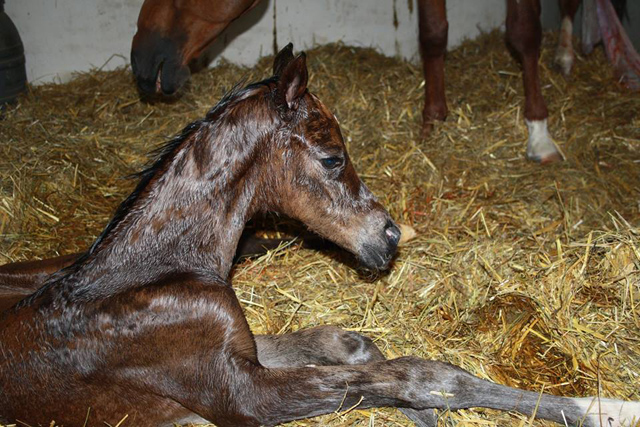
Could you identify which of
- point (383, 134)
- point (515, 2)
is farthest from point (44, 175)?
point (515, 2)

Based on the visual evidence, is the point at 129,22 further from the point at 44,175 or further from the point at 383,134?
the point at 383,134

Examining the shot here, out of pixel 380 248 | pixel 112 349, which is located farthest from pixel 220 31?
pixel 112 349

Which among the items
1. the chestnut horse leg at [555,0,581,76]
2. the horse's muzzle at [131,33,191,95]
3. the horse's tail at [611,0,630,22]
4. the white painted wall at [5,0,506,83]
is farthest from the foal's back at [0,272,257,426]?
the horse's tail at [611,0,630,22]

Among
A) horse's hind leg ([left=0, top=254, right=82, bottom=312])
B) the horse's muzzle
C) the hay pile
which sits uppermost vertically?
the horse's muzzle

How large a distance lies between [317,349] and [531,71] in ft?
10.7

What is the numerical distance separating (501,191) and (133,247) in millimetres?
2847

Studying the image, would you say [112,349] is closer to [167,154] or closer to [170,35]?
[167,154]

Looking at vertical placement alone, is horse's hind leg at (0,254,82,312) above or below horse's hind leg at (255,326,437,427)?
above

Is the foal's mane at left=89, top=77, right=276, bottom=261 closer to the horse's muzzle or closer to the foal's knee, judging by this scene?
A: the foal's knee

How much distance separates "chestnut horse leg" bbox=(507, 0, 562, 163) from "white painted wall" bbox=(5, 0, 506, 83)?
1.90 m

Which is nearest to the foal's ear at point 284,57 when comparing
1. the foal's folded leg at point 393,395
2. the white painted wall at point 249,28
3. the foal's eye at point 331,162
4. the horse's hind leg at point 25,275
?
the foal's eye at point 331,162

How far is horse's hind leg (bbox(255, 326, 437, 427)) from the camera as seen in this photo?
302cm

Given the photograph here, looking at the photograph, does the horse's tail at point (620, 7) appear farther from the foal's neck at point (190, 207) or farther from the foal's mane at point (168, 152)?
the foal's neck at point (190, 207)

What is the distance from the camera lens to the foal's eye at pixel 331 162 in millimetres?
2918
